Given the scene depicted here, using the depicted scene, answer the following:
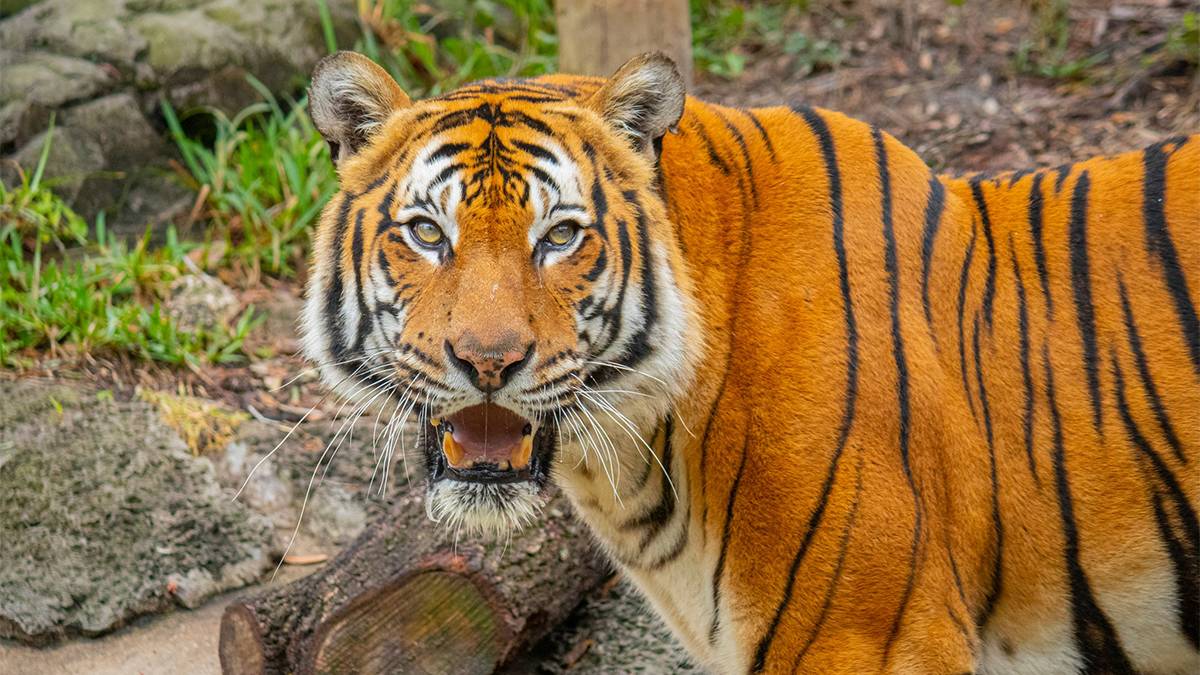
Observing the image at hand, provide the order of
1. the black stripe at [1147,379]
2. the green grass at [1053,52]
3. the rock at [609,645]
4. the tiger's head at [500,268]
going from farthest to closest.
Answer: the green grass at [1053,52] < the rock at [609,645] < the black stripe at [1147,379] < the tiger's head at [500,268]

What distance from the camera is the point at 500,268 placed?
2.58 m

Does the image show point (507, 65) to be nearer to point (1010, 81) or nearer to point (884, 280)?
point (1010, 81)

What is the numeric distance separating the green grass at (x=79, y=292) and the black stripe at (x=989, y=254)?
3.39m

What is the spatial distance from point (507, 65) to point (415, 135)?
14.7 feet

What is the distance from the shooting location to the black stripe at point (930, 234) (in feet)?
9.43

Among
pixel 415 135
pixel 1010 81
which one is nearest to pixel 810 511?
pixel 415 135

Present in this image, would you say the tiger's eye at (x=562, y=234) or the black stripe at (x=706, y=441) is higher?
the tiger's eye at (x=562, y=234)

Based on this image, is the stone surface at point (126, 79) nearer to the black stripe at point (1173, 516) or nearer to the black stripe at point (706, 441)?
the black stripe at point (706, 441)

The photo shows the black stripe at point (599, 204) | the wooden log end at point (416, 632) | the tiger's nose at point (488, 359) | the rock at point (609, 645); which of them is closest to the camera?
the tiger's nose at point (488, 359)

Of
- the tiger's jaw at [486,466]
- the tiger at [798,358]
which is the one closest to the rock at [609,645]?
the tiger at [798,358]

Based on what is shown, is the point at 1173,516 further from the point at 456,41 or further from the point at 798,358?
the point at 456,41

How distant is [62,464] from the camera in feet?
14.3

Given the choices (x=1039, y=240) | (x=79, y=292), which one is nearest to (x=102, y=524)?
(x=79, y=292)

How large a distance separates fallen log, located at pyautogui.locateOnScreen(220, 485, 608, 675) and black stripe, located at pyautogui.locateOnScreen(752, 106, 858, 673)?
1.11 metres
